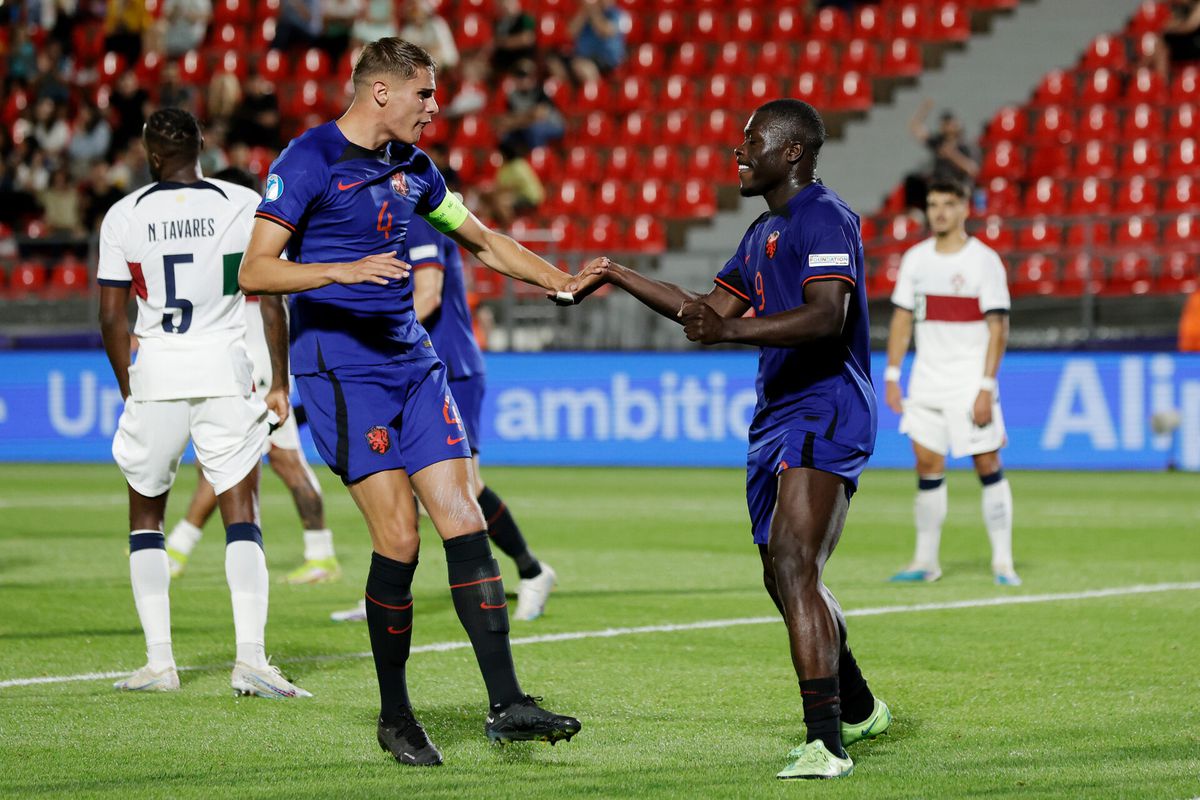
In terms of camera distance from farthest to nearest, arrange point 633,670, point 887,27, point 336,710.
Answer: point 887,27 < point 633,670 < point 336,710

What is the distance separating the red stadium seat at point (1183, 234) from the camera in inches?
690

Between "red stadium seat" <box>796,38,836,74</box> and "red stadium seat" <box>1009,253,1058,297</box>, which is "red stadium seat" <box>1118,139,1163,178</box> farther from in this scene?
"red stadium seat" <box>796,38,836,74</box>

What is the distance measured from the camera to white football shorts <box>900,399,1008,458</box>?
386 inches

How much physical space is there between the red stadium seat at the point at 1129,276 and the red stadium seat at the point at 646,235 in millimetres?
5806

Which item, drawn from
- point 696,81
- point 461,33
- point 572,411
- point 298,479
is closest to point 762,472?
point 298,479

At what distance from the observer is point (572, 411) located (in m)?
18.5

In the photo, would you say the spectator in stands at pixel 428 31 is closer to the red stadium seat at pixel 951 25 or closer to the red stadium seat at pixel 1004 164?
the red stadium seat at pixel 951 25

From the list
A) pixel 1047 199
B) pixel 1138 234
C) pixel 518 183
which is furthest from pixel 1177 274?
pixel 518 183

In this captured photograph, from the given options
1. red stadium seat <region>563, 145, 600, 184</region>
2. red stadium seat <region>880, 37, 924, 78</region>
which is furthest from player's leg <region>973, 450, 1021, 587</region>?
red stadium seat <region>880, 37, 924, 78</region>

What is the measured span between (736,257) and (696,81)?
18500 mm

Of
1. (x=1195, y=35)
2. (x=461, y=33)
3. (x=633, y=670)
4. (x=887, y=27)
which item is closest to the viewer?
(x=633, y=670)

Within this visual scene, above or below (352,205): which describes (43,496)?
below

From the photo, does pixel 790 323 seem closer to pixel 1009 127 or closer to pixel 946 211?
pixel 946 211

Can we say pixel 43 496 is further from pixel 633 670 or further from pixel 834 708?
pixel 834 708
